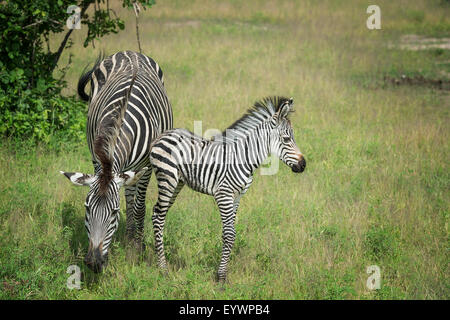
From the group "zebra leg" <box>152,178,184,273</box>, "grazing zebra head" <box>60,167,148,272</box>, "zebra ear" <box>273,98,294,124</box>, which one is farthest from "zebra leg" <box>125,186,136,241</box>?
"zebra ear" <box>273,98,294,124</box>

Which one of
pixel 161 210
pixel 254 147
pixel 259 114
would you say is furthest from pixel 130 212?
pixel 259 114

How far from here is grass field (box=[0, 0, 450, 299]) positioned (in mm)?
5586

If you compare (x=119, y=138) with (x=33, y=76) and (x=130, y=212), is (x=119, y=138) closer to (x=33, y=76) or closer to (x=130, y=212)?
(x=130, y=212)

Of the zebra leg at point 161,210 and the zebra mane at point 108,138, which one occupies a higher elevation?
the zebra mane at point 108,138

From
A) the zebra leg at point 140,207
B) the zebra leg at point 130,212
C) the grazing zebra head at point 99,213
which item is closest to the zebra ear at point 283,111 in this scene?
the zebra leg at point 140,207

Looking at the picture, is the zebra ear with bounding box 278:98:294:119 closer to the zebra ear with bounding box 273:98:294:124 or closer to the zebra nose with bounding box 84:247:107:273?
the zebra ear with bounding box 273:98:294:124

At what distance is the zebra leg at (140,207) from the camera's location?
6.32 m

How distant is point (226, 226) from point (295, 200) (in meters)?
2.50

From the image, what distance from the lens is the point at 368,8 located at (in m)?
21.2

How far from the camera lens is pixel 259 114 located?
227 inches

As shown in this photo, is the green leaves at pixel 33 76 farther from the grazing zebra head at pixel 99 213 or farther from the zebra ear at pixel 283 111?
the grazing zebra head at pixel 99 213

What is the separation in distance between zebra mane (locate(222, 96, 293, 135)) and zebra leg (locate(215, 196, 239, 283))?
844 mm

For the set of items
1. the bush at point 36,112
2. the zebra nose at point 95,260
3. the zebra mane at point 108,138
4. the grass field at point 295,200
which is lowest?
the grass field at point 295,200
